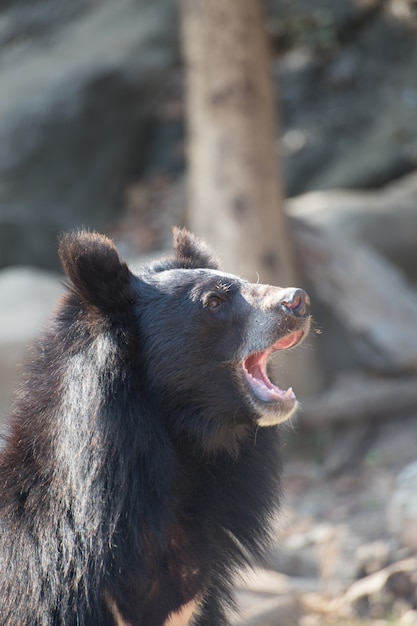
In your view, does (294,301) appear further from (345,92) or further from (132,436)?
(345,92)

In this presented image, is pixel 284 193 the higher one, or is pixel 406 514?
pixel 284 193

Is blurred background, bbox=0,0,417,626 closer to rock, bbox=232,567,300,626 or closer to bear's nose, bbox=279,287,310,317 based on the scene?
rock, bbox=232,567,300,626

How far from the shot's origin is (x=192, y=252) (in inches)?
139

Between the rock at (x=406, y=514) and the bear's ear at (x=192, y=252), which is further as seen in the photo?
the rock at (x=406, y=514)

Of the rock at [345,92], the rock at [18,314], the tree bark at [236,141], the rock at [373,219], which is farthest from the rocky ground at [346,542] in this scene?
the rock at [345,92]

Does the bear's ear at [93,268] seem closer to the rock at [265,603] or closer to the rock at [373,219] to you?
the rock at [265,603]

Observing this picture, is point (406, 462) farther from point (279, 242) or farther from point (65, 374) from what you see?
point (65, 374)

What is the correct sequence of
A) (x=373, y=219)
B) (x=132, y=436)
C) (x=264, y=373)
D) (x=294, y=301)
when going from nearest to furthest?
1. (x=132, y=436)
2. (x=294, y=301)
3. (x=264, y=373)
4. (x=373, y=219)

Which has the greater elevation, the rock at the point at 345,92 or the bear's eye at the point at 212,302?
the rock at the point at 345,92

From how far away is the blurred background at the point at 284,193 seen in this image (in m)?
5.72

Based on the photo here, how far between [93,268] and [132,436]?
0.56m

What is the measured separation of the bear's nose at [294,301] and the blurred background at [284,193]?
0.63m

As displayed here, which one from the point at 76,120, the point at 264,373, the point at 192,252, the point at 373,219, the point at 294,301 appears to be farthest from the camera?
the point at 76,120

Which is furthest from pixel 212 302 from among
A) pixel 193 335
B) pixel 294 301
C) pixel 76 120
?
pixel 76 120
